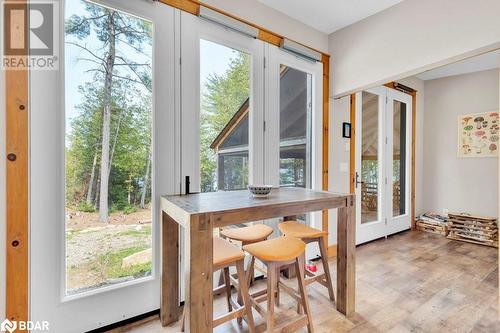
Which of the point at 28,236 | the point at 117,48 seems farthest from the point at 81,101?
the point at 28,236

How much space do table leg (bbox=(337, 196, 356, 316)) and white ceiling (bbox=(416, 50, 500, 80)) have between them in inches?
131

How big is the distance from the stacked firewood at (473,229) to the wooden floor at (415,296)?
0.92ft

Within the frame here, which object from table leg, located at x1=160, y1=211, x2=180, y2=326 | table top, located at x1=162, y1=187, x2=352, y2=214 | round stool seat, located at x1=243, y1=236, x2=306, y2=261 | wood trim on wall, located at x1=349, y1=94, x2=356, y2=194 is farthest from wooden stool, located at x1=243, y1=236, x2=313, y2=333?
wood trim on wall, located at x1=349, y1=94, x2=356, y2=194

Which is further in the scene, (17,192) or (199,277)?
(17,192)

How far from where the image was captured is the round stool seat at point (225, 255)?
1.47 meters

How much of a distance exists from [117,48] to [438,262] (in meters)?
4.12

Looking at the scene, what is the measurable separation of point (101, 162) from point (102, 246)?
0.62 meters

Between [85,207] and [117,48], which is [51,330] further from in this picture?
[117,48]

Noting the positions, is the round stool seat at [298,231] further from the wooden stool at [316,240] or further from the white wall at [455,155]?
the white wall at [455,155]

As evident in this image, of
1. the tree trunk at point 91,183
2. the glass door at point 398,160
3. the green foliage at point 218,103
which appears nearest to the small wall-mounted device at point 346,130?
the glass door at point 398,160

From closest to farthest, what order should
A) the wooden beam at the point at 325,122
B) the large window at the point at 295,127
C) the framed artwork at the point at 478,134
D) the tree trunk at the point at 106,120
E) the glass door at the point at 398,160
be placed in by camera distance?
the tree trunk at the point at 106,120
the large window at the point at 295,127
the wooden beam at the point at 325,122
the framed artwork at the point at 478,134
the glass door at the point at 398,160

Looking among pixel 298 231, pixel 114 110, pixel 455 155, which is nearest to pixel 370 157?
pixel 455 155

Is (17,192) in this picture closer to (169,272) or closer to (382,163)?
(169,272)

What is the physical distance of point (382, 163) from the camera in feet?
12.7
